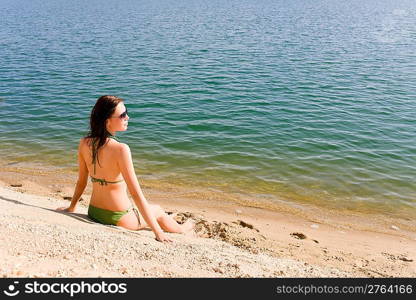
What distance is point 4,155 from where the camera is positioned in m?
12.5

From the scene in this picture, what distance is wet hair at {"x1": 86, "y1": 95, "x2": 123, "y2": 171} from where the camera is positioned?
209 inches

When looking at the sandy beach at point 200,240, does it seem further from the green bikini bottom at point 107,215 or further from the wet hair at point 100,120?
the wet hair at point 100,120

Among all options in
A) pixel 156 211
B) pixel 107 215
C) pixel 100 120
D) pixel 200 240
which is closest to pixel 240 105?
pixel 200 240

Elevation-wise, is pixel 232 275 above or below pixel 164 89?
below

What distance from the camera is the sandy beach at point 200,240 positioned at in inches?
186

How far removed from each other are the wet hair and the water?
5506 millimetres

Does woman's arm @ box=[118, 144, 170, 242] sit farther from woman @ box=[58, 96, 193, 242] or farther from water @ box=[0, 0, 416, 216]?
water @ box=[0, 0, 416, 216]

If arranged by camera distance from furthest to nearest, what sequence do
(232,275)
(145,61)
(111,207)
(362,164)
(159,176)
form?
1. (145,61)
2. (362,164)
3. (159,176)
4. (111,207)
5. (232,275)

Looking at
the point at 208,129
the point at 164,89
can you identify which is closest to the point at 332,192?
the point at 208,129

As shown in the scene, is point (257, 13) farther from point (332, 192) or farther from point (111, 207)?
point (111, 207)

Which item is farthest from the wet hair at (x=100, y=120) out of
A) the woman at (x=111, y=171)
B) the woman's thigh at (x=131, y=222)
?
the woman's thigh at (x=131, y=222)

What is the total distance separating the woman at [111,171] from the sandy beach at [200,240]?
0.78ft

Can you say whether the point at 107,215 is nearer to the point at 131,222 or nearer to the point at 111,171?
the point at 131,222

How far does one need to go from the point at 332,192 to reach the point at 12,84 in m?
17.7
